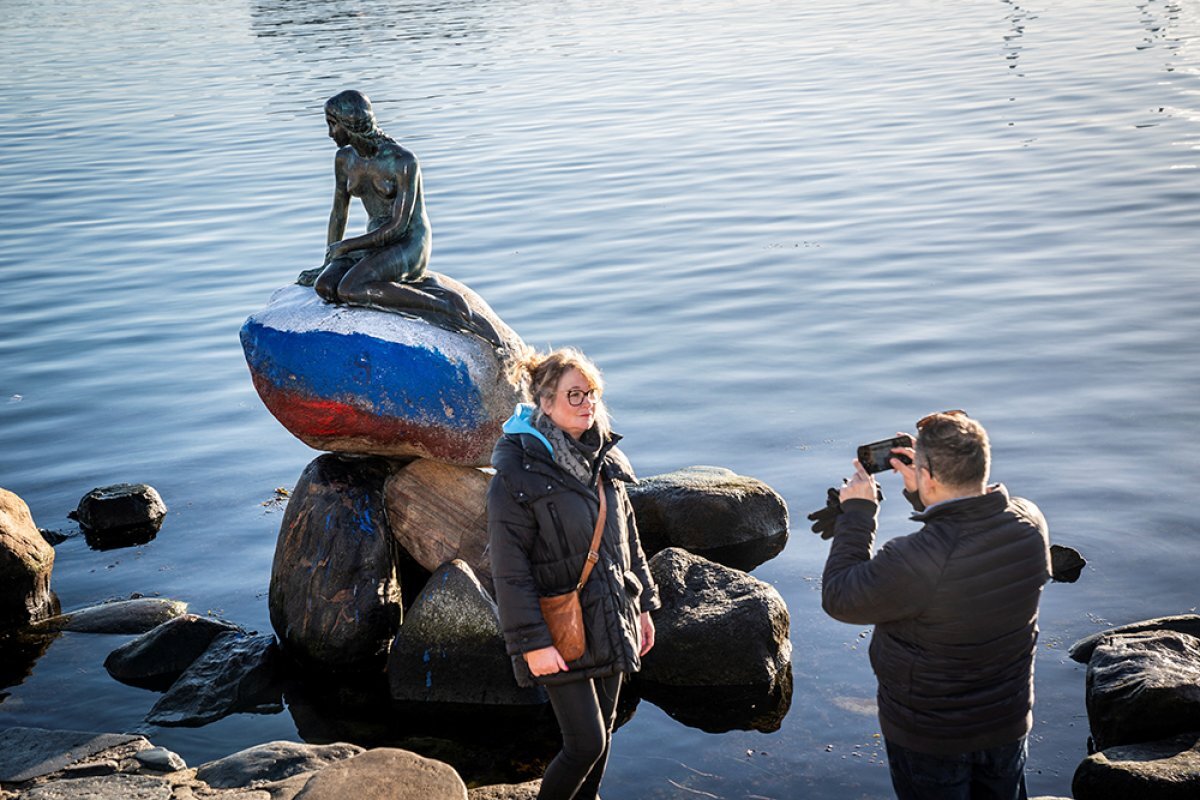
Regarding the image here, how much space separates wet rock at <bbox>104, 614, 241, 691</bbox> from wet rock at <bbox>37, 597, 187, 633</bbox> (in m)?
0.35

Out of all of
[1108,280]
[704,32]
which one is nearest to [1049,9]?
[704,32]

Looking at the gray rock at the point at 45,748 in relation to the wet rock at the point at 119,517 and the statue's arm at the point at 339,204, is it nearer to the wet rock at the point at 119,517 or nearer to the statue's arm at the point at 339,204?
the statue's arm at the point at 339,204

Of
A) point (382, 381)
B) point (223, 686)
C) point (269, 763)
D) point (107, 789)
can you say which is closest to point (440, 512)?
point (382, 381)

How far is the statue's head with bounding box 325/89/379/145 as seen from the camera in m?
8.95

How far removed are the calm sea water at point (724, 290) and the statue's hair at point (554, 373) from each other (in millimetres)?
2614

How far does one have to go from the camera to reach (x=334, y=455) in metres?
9.72

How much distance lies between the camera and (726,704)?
A: 28.3ft

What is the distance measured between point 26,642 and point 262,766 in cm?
324

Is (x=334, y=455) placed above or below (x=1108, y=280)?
above

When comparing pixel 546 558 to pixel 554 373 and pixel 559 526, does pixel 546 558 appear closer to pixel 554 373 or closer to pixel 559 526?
pixel 559 526

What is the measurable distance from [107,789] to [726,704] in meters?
3.53

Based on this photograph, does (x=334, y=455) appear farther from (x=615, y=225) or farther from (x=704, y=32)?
(x=704, y=32)

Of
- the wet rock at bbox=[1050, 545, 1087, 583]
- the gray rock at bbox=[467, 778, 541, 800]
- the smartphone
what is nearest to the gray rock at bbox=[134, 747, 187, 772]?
the gray rock at bbox=[467, 778, 541, 800]

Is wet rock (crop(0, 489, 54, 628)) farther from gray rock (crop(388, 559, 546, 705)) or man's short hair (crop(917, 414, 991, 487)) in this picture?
man's short hair (crop(917, 414, 991, 487))
